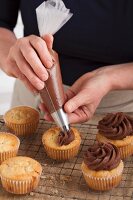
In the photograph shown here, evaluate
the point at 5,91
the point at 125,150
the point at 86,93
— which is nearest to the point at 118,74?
the point at 86,93

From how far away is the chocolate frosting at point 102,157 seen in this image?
1.76 meters

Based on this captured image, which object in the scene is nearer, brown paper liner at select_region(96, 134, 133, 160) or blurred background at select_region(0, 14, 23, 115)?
brown paper liner at select_region(96, 134, 133, 160)

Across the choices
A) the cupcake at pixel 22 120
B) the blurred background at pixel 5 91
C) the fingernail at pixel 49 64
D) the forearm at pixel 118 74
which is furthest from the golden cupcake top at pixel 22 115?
the blurred background at pixel 5 91

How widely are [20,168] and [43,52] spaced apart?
1.36ft

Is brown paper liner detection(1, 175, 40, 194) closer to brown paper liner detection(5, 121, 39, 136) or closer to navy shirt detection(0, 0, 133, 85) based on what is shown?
brown paper liner detection(5, 121, 39, 136)

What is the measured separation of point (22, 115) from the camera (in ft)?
7.14

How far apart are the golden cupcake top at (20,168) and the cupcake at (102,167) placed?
17cm

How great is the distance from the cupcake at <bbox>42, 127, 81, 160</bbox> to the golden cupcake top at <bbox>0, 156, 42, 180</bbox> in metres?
0.13

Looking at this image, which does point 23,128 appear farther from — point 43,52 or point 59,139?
point 43,52

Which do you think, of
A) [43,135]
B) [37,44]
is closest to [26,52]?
[37,44]

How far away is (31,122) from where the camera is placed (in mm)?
2100

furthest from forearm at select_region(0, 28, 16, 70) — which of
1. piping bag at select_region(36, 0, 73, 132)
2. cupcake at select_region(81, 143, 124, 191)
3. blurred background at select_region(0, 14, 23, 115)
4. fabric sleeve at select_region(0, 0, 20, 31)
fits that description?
blurred background at select_region(0, 14, 23, 115)

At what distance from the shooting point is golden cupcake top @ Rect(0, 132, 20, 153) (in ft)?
6.30

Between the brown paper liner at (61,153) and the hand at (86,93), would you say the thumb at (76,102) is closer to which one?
the hand at (86,93)
